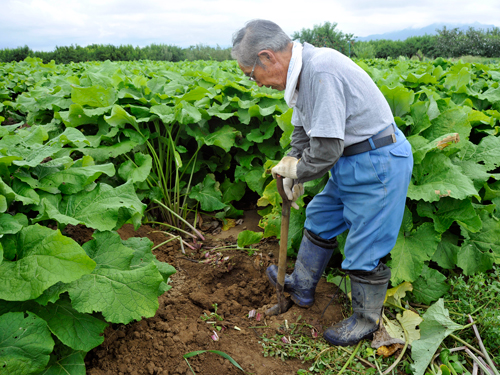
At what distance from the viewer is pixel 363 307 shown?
2535mm

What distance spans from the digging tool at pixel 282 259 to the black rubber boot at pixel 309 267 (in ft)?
0.36

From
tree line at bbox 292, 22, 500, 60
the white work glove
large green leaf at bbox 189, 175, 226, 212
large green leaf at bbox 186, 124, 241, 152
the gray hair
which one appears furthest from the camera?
tree line at bbox 292, 22, 500, 60

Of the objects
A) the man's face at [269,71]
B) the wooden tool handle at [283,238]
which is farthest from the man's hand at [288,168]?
the man's face at [269,71]

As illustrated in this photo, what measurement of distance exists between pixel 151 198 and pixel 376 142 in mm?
2431

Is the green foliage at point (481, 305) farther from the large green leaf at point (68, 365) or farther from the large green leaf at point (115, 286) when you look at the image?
the large green leaf at point (68, 365)

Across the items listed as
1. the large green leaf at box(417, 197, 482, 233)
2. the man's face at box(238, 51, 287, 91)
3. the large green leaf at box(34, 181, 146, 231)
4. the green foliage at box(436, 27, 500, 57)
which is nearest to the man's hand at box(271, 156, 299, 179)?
the man's face at box(238, 51, 287, 91)

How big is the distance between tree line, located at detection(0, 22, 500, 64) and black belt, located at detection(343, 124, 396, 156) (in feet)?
83.4

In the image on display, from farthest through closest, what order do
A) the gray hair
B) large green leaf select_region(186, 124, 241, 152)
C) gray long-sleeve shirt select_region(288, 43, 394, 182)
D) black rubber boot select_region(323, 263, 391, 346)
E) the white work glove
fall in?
large green leaf select_region(186, 124, 241, 152)
the white work glove
black rubber boot select_region(323, 263, 391, 346)
the gray hair
gray long-sleeve shirt select_region(288, 43, 394, 182)

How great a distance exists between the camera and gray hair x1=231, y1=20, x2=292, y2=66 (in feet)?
6.97

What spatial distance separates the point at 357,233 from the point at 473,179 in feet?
4.06

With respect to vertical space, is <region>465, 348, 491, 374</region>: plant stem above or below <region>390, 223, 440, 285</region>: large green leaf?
below

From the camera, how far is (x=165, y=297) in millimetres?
2900

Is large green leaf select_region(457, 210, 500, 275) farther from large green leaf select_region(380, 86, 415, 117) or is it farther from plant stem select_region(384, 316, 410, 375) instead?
large green leaf select_region(380, 86, 415, 117)

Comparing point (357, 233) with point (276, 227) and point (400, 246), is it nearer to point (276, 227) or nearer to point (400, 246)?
point (400, 246)
